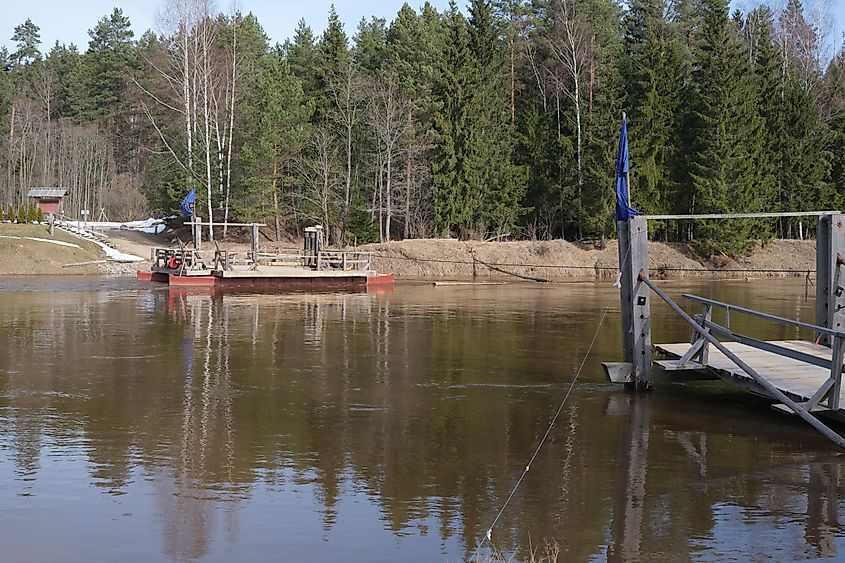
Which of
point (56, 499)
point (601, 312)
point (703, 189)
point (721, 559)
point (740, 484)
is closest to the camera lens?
point (721, 559)

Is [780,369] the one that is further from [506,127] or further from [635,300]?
[506,127]

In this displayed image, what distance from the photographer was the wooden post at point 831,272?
13492 mm

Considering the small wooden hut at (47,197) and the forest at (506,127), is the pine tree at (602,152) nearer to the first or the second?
the forest at (506,127)

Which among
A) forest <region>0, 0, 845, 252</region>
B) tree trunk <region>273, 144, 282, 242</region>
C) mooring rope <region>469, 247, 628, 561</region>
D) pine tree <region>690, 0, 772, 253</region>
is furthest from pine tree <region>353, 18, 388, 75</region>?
mooring rope <region>469, 247, 628, 561</region>

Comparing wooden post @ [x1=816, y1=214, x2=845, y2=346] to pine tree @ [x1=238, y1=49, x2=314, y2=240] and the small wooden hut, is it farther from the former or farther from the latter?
the small wooden hut

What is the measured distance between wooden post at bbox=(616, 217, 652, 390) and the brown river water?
1.57 ft

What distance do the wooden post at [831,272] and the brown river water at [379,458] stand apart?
1815 mm

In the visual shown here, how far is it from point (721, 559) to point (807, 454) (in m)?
3.78

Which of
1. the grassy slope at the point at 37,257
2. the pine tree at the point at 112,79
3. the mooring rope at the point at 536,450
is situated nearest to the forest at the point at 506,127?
the grassy slope at the point at 37,257

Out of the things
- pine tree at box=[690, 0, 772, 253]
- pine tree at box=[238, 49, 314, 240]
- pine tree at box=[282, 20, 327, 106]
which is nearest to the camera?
pine tree at box=[690, 0, 772, 253]

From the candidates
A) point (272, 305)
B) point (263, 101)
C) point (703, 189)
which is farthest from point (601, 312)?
point (263, 101)

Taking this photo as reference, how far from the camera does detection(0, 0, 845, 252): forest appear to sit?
48.9m

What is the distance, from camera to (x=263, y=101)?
50.1 m

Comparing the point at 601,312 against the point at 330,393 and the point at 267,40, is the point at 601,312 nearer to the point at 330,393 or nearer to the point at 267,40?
the point at 330,393
